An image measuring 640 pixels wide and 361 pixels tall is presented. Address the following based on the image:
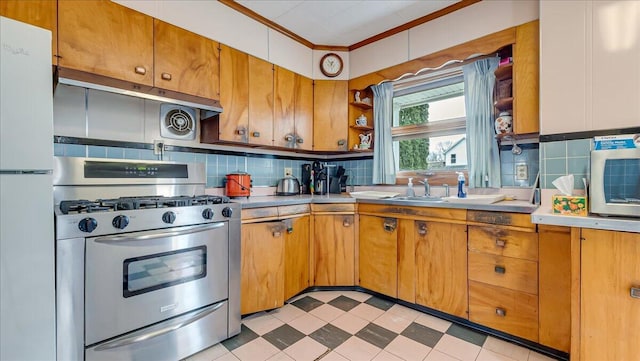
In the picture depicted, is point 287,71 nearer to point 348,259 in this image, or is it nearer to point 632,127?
point 348,259

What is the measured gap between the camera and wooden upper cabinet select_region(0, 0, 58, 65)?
4.50ft

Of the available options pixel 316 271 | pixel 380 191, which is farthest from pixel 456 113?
pixel 316 271

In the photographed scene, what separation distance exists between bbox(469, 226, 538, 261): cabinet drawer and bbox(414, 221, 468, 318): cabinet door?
0.24 feet

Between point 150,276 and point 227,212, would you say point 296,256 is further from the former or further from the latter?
point 150,276

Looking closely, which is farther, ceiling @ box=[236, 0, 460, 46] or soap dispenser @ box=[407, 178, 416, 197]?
soap dispenser @ box=[407, 178, 416, 197]

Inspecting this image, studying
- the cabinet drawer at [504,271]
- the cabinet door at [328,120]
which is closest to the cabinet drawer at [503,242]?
the cabinet drawer at [504,271]

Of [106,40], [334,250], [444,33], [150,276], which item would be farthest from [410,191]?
[106,40]

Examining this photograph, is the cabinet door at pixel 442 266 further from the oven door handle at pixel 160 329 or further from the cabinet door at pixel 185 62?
the cabinet door at pixel 185 62

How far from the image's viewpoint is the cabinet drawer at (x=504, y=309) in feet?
5.43

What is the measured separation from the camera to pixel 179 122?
213 cm

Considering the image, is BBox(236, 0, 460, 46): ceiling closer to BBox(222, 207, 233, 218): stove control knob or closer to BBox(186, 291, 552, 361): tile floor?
BBox(222, 207, 233, 218): stove control knob

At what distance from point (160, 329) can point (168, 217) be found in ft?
1.98

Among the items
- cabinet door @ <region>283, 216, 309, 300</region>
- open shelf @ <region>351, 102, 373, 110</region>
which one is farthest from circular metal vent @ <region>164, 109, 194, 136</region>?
open shelf @ <region>351, 102, 373, 110</region>

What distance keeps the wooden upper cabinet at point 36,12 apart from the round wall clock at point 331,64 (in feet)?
6.76
